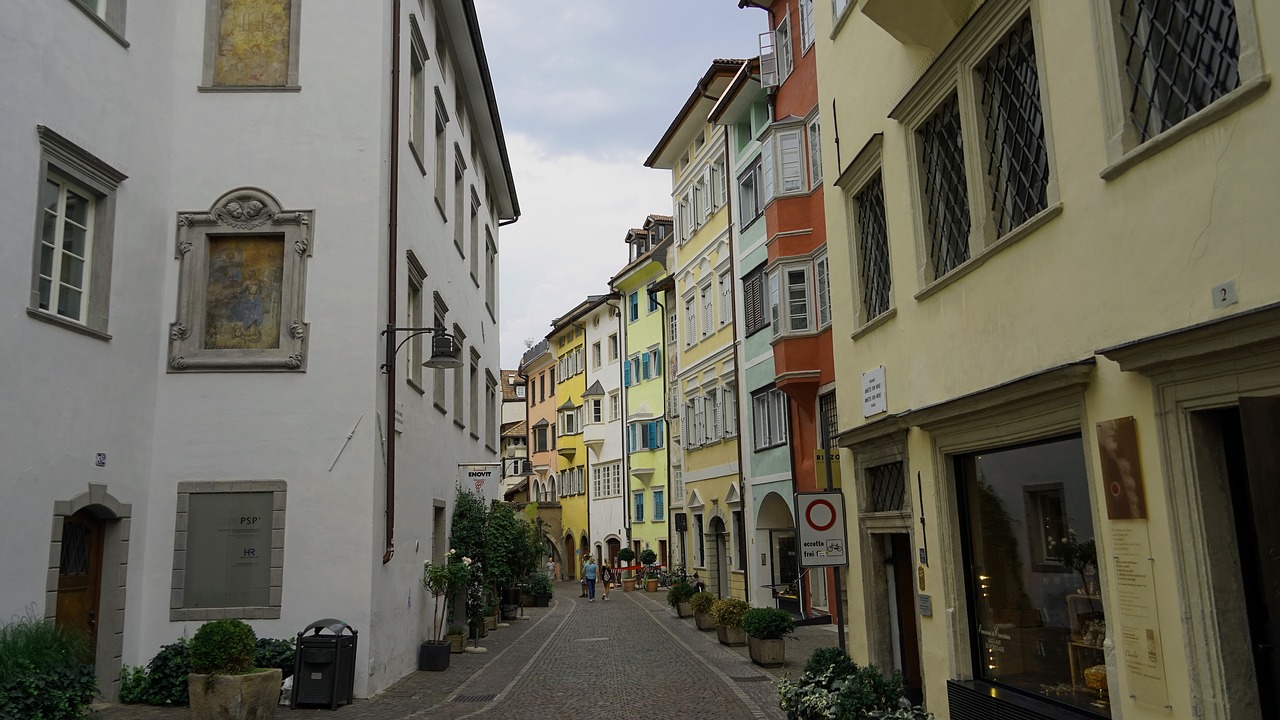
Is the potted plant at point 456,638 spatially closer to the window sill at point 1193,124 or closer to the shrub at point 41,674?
the shrub at point 41,674

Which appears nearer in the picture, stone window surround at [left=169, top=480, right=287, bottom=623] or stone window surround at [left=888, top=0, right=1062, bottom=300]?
stone window surround at [left=888, top=0, right=1062, bottom=300]

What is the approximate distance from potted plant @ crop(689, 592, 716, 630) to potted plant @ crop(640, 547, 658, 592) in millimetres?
17635

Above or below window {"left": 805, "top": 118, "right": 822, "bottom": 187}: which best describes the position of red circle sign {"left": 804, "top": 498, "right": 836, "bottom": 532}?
below

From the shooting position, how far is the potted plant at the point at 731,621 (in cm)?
1989

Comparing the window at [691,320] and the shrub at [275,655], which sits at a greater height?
the window at [691,320]

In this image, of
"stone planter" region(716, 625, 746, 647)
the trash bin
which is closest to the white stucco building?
the trash bin

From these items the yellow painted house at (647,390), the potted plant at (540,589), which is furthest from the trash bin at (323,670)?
the yellow painted house at (647,390)

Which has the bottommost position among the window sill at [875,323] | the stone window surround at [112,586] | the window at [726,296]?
the stone window surround at [112,586]

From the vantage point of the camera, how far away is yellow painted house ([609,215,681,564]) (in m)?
43.1

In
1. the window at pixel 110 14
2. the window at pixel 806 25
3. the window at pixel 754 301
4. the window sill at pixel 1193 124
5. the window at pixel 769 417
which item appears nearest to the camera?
the window sill at pixel 1193 124

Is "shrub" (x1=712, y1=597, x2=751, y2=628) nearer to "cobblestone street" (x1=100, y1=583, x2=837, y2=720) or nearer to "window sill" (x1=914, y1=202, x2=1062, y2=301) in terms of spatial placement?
"cobblestone street" (x1=100, y1=583, x2=837, y2=720)

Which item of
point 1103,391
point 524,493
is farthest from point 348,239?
point 524,493

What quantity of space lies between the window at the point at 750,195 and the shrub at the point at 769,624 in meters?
11.9

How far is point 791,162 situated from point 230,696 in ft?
54.3
